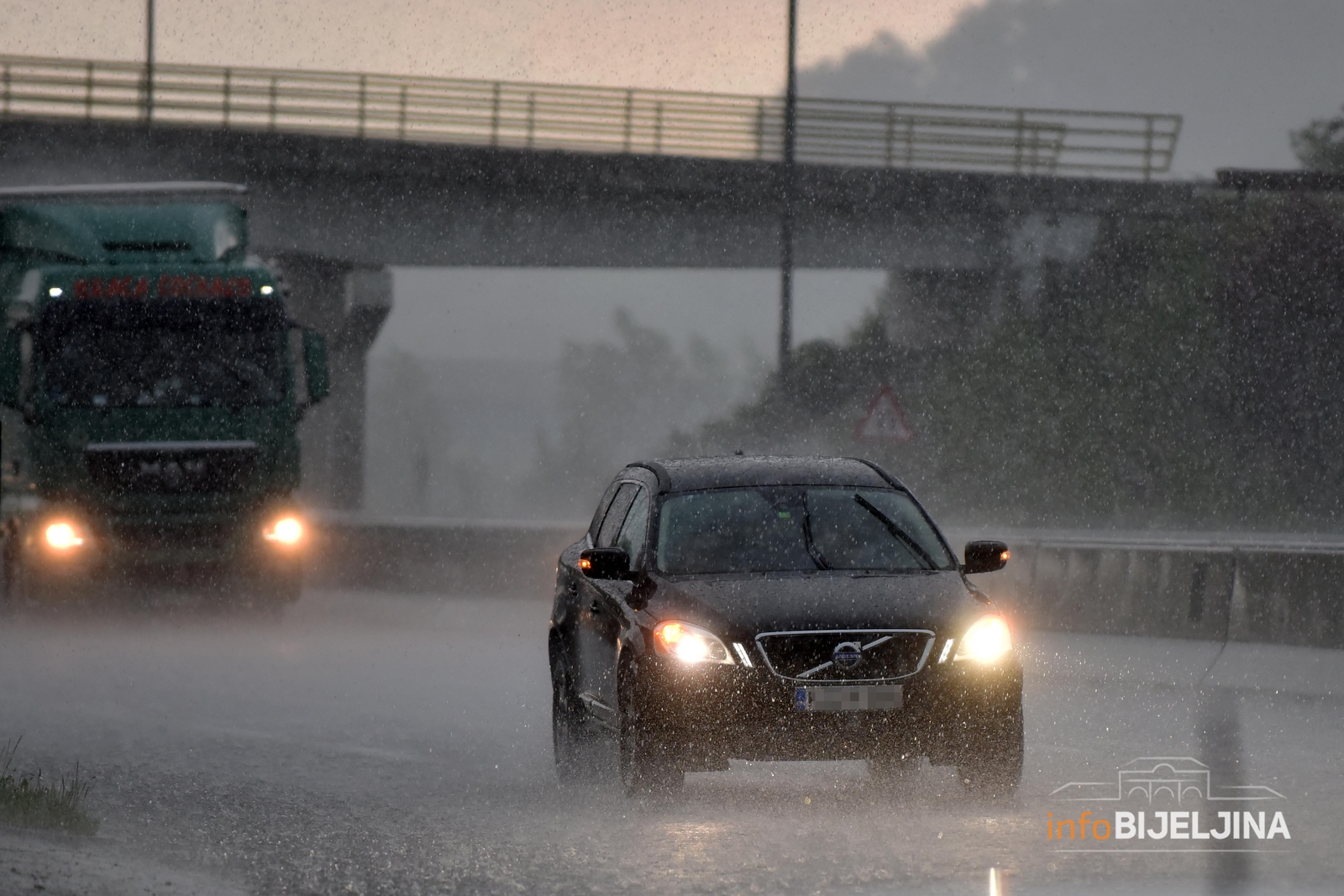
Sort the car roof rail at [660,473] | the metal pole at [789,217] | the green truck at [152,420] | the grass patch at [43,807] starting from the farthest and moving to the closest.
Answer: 1. the metal pole at [789,217]
2. the green truck at [152,420]
3. the car roof rail at [660,473]
4. the grass patch at [43,807]

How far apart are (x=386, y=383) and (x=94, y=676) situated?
11808 cm

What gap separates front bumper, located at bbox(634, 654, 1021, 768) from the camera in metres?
8.18

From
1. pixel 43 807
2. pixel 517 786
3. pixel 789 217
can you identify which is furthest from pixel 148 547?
pixel 789 217

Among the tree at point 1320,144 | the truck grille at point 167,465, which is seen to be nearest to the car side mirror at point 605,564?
the truck grille at point 167,465

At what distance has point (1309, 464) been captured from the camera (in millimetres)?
40344

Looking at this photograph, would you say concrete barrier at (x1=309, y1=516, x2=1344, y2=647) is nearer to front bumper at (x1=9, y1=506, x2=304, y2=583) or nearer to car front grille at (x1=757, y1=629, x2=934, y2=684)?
front bumper at (x1=9, y1=506, x2=304, y2=583)

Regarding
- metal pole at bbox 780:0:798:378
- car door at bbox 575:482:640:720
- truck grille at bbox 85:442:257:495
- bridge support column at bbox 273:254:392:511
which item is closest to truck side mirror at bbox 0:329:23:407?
truck grille at bbox 85:442:257:495

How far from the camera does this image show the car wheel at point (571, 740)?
30.7ft

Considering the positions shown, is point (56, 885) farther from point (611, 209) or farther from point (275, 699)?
point (611, 209)

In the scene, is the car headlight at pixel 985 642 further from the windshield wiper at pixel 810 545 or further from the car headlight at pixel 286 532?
the car headlight at pixel 286 532

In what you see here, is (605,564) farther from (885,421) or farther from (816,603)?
(885,421)

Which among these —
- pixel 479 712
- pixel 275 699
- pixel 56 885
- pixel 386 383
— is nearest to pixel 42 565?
pixel 275 699

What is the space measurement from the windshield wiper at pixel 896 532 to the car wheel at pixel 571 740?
1.58m

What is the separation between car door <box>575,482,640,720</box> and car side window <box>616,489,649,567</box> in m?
0.07
